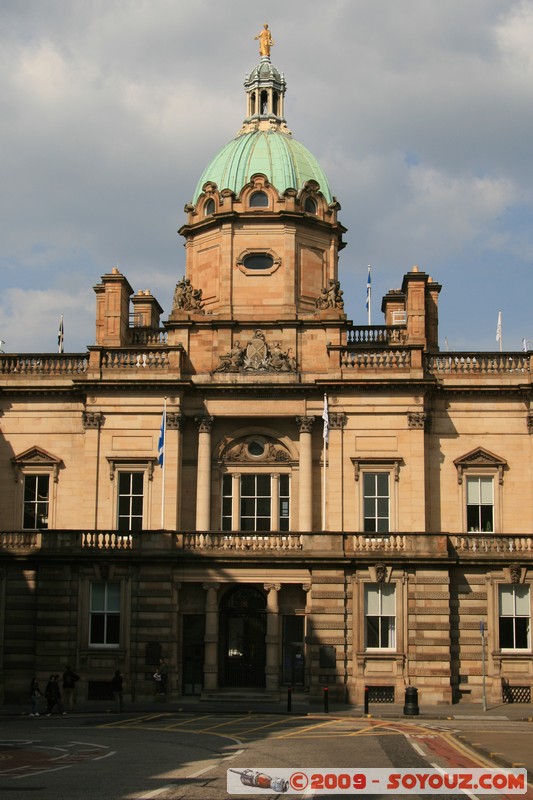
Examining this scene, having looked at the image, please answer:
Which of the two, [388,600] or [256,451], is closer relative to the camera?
[388,600]

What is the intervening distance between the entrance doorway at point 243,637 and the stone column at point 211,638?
5.17 feet

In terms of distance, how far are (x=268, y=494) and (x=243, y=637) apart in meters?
6.48

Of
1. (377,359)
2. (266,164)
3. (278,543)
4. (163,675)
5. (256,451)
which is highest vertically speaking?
(266,164)

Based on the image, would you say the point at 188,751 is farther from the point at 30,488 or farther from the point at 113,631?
the point at 30,488

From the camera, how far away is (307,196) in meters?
60.1

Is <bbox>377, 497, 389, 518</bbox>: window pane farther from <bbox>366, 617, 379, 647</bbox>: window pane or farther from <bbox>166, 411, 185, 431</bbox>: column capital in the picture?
<bbox>166, 411, 185, 431</bbox>: column capital

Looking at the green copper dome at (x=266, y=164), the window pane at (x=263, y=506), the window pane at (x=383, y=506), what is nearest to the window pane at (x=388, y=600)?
the window pane at (x=383, y=506)

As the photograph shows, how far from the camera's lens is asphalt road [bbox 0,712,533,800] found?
75.6ft

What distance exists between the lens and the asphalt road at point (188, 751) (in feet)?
75.6

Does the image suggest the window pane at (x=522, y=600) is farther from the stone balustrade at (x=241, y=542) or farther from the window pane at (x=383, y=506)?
the stone balustrade at (x=241, y=542)

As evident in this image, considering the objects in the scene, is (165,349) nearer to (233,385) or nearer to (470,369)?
(233,385)

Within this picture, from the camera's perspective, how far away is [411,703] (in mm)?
43656

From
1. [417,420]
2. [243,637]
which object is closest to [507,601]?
[417,420]

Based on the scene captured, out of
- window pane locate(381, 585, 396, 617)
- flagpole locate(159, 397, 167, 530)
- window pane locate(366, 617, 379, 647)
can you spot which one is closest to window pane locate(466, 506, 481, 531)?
window pane locate(381, 585, 396, 617)
